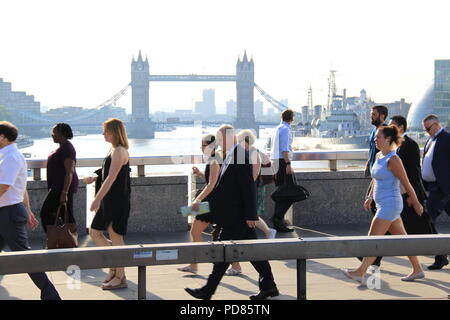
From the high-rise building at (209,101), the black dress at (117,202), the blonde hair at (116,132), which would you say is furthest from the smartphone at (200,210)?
A: the high-rise building at (209,101)

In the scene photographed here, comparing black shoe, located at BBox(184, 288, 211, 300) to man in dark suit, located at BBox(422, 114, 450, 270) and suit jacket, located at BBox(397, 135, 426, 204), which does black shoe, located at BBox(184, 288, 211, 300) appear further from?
man in dark suit, located at BBox(422, 114, 450, 270)

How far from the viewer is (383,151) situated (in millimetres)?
6289

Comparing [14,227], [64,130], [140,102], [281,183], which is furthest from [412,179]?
[140,102]

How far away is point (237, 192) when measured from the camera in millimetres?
5672

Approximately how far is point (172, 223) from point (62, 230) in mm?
3343

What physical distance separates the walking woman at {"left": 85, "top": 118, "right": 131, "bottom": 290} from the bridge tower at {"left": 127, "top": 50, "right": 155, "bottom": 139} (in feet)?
381

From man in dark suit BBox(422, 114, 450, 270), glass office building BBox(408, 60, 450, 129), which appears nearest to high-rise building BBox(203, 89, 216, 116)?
glass office building BBox(408, 60, 450, 129)

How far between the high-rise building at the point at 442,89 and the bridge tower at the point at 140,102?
41760 millimetres

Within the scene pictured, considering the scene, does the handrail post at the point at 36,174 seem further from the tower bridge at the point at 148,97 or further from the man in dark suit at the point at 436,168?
the tower bridge at the point at 148,97

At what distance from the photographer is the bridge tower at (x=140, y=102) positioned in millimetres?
123250

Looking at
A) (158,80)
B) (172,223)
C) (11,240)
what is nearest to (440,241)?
(11,240)

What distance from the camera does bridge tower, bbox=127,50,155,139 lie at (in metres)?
123
